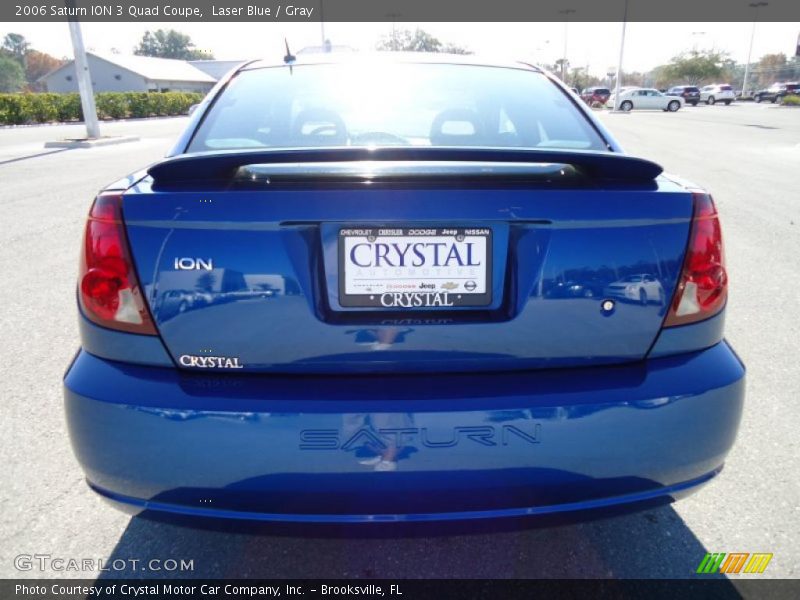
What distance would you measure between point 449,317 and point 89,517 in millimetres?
1605

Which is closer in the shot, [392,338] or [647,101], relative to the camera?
[392,338]

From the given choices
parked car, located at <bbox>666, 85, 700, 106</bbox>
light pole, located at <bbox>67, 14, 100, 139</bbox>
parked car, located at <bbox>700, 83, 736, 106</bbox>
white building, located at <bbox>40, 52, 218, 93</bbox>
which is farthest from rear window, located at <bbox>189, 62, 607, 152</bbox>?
white building, located at <bbox>40, 52, 218, 93</bbox>

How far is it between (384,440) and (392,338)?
0.83 feet

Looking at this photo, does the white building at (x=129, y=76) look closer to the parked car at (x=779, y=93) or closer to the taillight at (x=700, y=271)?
the parked car at (x=779, y=93)

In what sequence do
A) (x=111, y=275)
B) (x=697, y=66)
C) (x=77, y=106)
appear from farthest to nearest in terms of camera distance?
1. (x=697, y=66)
2. (x=77, y=106)
3. (x=111, y=275)

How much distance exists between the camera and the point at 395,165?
152cm

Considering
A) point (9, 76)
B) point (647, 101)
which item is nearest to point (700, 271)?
point (647, 101)

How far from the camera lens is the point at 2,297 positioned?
443cm

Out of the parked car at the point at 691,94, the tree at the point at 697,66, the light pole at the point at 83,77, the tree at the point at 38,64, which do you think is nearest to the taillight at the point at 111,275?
the light pole at the point at 83,77

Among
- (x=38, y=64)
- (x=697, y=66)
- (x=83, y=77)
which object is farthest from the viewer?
(x=38, y=64)

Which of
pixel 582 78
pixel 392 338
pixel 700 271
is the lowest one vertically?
pixel 392 338

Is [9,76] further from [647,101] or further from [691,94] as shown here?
[691,94]

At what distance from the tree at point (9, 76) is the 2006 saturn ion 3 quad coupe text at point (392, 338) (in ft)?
325

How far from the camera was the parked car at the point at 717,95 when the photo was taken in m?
51.6
